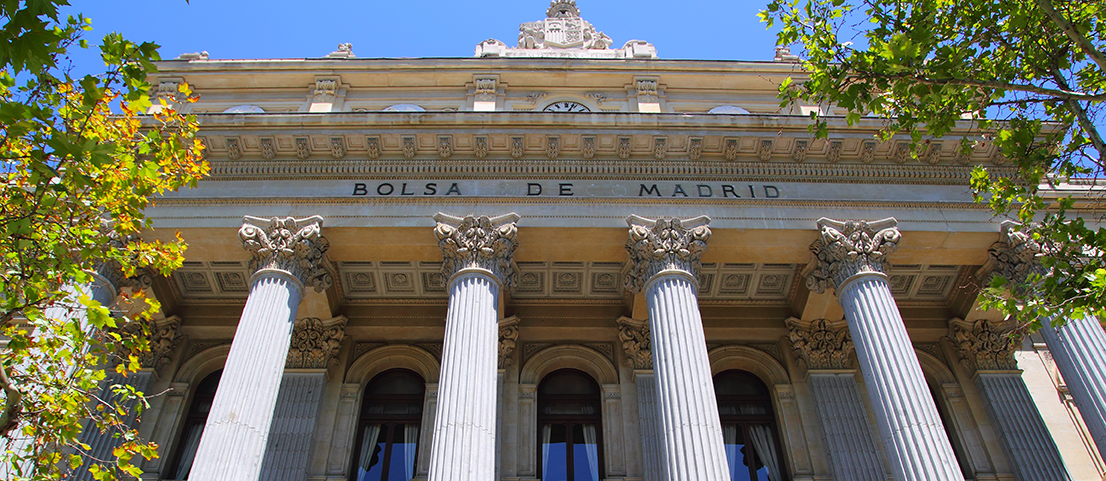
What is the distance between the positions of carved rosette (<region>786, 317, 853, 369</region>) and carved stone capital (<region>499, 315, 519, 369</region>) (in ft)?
22.8

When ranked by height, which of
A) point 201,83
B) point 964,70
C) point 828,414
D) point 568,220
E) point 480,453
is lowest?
point 480,453

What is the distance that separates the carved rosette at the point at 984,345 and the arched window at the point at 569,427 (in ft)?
30.8

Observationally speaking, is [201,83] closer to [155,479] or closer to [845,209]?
[155,479]

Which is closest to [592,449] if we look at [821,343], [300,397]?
[821,343]

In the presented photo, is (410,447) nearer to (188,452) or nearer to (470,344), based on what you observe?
(188,452)

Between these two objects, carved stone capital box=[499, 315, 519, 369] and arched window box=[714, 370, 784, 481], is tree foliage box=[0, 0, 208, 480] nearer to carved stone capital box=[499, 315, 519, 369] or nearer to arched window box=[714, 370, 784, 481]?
carved stone capital box=[499, 315, 519, 369]

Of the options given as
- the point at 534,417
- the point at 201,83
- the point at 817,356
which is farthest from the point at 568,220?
the point at 201,83

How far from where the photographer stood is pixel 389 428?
1794cm

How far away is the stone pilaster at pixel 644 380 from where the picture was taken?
16219 millimetres

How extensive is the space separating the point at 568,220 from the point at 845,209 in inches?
244

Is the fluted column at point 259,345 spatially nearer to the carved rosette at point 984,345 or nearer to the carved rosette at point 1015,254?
the carved rosette at point 1015,254

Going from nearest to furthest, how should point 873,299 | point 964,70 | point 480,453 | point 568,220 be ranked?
point 964,70
point 480,453
point 873,299
point 568,220

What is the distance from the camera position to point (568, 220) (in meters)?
16.1

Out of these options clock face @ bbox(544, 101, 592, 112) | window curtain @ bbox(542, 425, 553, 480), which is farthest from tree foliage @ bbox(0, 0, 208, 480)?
clock face @ bbox(544, 101, 592, 112)
